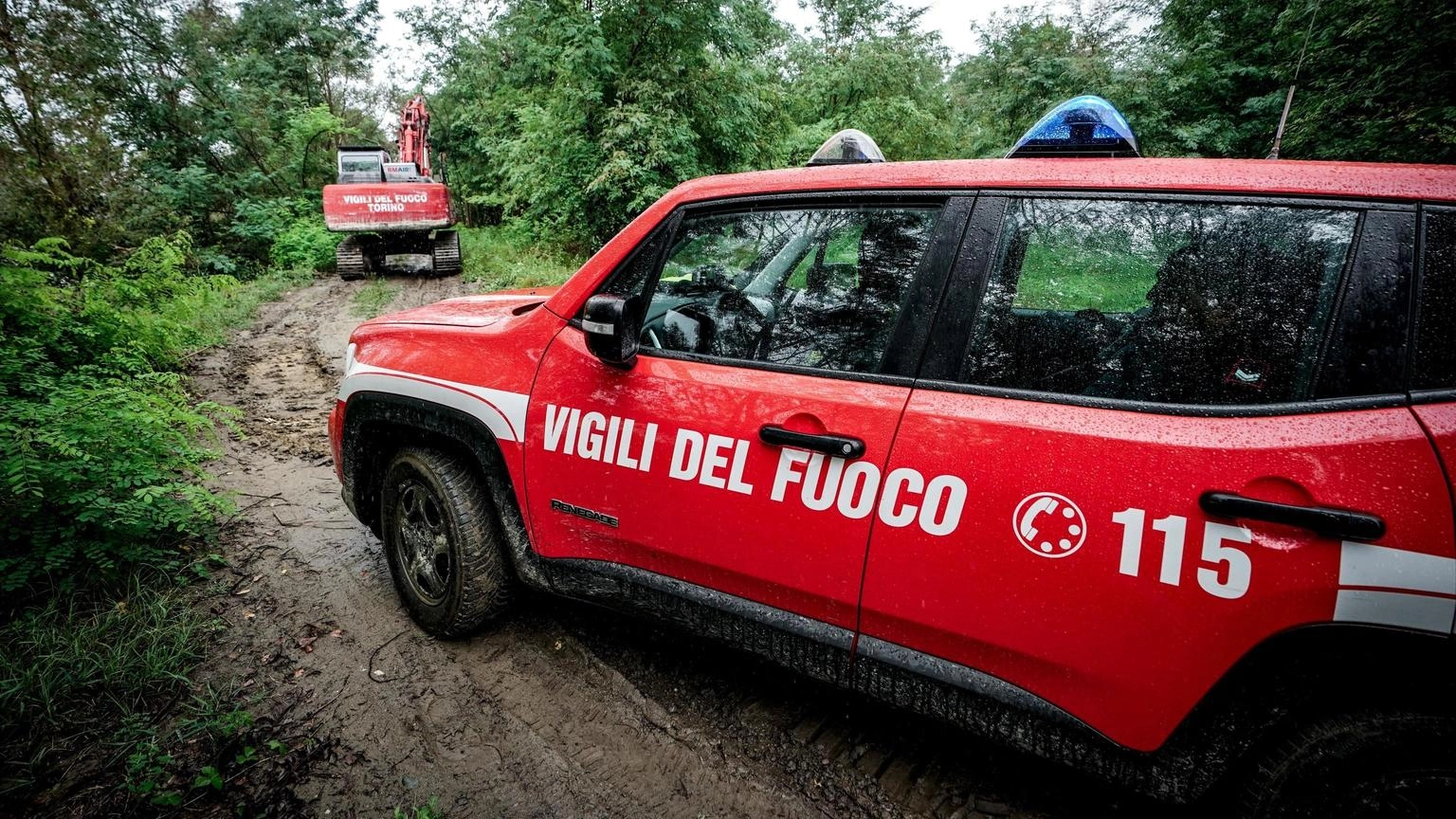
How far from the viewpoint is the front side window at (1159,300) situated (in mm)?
1253

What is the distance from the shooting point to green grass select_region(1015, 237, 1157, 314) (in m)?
1.44

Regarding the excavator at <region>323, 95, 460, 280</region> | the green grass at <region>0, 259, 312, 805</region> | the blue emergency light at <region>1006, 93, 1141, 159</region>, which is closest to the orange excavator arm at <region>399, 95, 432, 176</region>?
the excavator at <region>323, 95, 460, 280</region>

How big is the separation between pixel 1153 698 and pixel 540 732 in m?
1.81

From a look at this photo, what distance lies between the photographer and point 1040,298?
1.53 meters

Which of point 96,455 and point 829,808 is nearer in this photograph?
point 829,808

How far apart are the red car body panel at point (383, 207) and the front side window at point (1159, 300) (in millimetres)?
12383

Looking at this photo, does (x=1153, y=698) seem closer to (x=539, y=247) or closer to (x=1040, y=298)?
(x=1040, y=298)

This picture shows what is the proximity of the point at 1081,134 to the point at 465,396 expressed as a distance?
7.76ft

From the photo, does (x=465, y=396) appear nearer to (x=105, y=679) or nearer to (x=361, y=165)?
(x=105, y=679)

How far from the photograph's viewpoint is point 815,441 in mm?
1551

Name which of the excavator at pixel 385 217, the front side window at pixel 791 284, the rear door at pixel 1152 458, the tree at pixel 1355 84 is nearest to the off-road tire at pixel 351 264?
the excavator at pixel 385 217

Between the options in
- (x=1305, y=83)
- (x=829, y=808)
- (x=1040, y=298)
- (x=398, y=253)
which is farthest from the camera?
(x=398, y=253)

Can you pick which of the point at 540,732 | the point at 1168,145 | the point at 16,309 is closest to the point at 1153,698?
the point at 540,732

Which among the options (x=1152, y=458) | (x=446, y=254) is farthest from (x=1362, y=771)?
(x=446, y=254)
